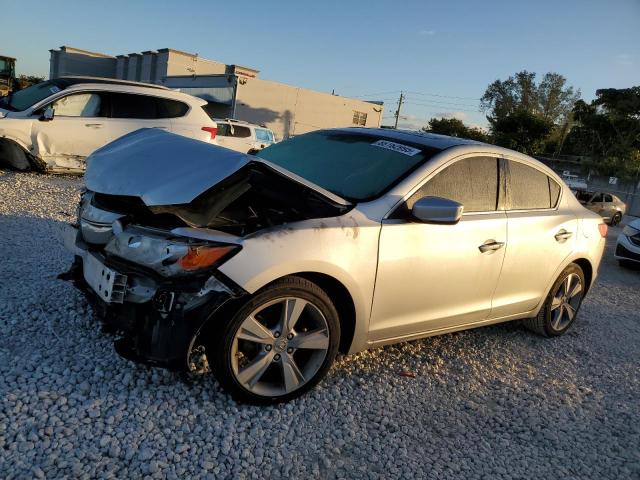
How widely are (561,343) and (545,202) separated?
4.62ft

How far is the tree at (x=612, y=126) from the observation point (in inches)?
1507

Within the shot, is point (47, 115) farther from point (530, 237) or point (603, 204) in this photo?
point (603, 204)

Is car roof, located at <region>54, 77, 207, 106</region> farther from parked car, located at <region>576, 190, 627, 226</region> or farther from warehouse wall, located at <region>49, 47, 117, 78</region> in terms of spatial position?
warehouse wall, located at <region>49, 47, 117, 78</region>

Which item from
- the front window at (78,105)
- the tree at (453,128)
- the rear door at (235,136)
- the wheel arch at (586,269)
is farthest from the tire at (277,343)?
the tree at (453,128)

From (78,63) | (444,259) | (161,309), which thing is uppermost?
(78,63)

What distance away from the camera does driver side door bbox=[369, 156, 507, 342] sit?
328 centimetres

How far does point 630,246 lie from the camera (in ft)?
32.5

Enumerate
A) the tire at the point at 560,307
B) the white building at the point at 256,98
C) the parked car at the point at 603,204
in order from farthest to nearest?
the white building at the point at 256,98 → the parked car at the point at 603,204 → the tire at the point at 560,307

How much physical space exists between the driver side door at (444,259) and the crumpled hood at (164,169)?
499 millimetres

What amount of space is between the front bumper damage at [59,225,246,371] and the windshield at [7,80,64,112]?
7.61m

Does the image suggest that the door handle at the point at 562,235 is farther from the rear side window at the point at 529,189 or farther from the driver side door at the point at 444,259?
the driver side door at the point at 444,259

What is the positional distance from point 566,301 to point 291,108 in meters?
29.6

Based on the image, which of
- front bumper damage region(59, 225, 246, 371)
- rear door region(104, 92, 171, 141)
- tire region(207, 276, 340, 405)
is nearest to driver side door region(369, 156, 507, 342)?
tire region(207, 276, 340, 405)

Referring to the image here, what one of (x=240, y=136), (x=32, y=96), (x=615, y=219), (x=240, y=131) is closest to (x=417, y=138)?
(x=32, y=96)
